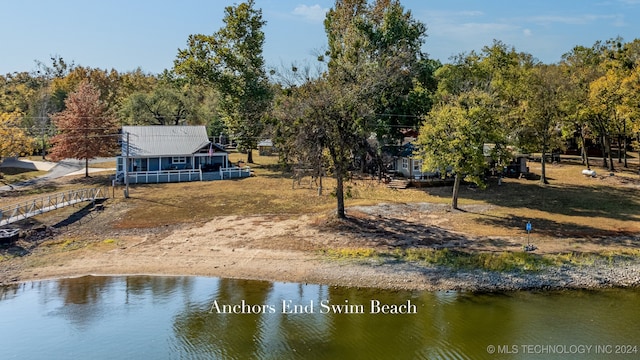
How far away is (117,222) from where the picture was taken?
29.9m

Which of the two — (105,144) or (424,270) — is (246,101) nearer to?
(105,144)

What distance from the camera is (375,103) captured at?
124 ft

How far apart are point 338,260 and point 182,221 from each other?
39.5ft

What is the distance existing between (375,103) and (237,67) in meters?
21.5

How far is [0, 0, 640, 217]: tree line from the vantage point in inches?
1117

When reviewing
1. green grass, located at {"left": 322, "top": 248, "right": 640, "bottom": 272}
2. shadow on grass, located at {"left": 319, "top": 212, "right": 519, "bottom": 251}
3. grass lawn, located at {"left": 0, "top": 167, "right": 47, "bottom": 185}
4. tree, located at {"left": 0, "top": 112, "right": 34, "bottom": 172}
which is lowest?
green grass, located at {"left": 322, "top": 248, "right": 640, "bottom": 272}

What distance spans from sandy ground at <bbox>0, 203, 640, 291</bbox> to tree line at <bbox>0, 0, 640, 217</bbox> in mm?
3761

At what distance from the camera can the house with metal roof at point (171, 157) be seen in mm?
43438

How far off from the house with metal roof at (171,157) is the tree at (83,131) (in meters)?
2.49

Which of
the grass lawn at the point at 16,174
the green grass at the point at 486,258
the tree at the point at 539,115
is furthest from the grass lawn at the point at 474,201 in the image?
the grass lawn at the point at 16,174

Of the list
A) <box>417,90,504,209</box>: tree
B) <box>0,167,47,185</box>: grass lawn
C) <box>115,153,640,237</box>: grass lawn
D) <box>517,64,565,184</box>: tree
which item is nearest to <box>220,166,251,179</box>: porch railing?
<box>115,153,640,237</box>: grass lawn

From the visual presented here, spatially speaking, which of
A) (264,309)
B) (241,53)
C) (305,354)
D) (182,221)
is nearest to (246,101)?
(241,53)

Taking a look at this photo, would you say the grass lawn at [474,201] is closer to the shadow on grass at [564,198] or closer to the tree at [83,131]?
the shadow on grass at [564,198]

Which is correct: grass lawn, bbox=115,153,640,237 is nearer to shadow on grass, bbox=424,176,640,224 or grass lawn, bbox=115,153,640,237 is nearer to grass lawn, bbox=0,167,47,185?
shadow on grass, bbox=424,176,640,224
